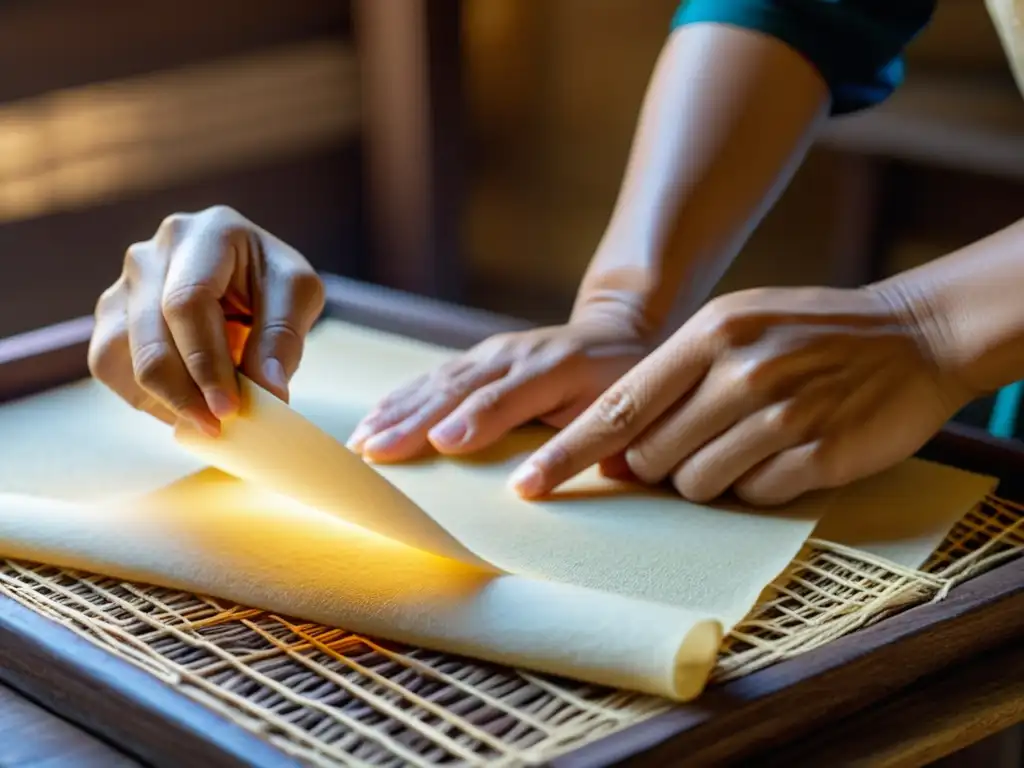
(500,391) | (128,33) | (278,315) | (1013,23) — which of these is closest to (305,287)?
(278,315)

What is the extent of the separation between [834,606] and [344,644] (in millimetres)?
234

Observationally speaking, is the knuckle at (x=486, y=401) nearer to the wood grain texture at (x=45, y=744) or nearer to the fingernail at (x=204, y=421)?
the fingernail at (x=204, y=421)

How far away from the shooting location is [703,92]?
3.32 feet

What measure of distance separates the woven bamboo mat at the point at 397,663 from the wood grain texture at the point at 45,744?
4 centimetres

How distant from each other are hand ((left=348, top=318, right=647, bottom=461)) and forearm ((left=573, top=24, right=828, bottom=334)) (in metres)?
0.05

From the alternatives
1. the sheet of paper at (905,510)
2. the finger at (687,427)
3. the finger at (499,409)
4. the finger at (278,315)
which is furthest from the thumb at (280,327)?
the sheet of paper at (905,510)

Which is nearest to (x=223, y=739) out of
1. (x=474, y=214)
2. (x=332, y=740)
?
(x=332, y=740)

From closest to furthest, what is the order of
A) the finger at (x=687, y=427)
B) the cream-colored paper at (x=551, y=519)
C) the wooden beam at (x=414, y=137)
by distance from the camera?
the cream-colored paper at (x=551, y=519), the finger at (x=687, y=427), the wooden beam at (x=414, y=137)

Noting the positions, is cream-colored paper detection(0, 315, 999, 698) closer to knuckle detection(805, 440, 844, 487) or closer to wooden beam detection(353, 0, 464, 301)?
knuckle detection(805, 440, 844, 487)

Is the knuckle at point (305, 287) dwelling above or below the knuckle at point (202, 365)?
above

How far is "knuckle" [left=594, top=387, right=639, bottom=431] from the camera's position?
0.80 m

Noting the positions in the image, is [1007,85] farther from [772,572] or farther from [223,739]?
[223,739]

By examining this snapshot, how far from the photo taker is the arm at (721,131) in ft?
3.24

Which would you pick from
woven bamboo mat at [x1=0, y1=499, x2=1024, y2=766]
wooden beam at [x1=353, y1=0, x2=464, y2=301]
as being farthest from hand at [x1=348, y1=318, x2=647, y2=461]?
wooden beam at [x1=353, y1=0, x2=464, y2=301]
